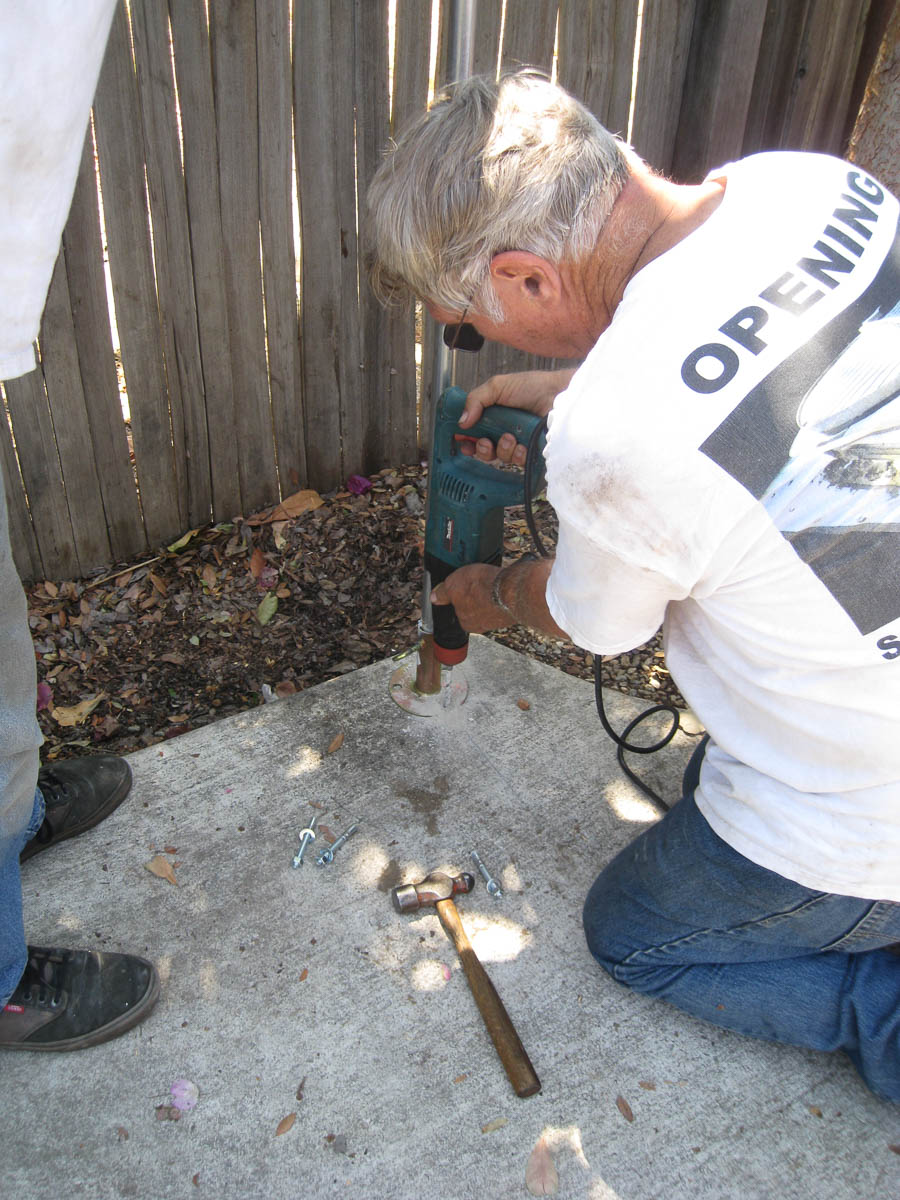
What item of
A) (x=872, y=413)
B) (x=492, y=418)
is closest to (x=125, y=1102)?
(x=492, y=418)

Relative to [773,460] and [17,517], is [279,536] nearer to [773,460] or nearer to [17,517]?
[17,517]

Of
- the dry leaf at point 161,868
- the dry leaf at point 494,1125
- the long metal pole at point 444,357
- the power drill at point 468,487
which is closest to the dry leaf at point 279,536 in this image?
the long metal pole at point 444,357

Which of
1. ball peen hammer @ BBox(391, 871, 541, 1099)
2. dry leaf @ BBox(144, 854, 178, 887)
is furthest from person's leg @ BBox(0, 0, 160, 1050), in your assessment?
ball peen hammer @ BBox(391, 871, 541, 1099)

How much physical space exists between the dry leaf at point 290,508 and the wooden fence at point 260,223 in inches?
2.0

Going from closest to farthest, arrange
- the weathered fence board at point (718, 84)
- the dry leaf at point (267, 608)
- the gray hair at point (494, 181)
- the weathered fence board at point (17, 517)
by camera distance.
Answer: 1. the gray hair at point (494, 181)
2. the weathered fence board at point (17, 517)
3. the dry leaf at point (267, 608)
4. the weathered fence board at point (718, 84)

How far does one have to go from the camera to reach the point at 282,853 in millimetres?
2324

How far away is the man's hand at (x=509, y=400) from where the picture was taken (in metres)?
2.25

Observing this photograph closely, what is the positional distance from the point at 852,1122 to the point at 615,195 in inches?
78.1

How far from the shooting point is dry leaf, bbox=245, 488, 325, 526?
3.54 m

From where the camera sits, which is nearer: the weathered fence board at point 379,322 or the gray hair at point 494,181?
the gray hair at point 494,181

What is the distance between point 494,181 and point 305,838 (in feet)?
5.55

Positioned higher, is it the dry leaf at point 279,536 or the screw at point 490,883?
the dry leaf at point 279,536

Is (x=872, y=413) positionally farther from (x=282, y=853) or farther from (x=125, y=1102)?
(x=125, y=1102)

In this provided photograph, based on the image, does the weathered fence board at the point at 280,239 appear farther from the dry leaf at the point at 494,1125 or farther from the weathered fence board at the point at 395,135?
the dry leaf at the point at 494,1125
